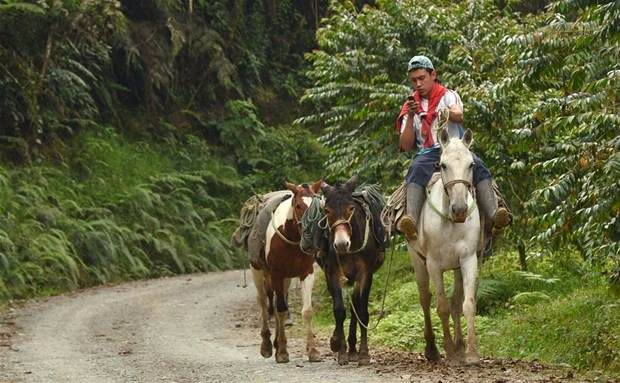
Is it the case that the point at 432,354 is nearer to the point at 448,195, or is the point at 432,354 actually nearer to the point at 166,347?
the point at 448,195

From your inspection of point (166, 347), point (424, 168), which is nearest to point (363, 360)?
point (424, 168)

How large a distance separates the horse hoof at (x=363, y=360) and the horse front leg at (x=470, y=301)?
5.24 feet

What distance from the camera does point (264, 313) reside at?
45.5 feet

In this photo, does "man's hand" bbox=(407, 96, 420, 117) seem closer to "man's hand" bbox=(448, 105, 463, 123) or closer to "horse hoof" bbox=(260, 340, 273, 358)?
"man's hand" bbox=(448, 105, 463, 123)

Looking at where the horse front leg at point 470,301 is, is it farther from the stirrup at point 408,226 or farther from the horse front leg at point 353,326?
the horse front leg at point 353,326

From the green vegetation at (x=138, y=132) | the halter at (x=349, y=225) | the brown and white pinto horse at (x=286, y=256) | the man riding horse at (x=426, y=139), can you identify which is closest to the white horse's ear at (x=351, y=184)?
the halter at (x=349, y=225)

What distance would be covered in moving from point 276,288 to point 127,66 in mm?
21817

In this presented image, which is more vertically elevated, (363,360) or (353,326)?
(353,326)

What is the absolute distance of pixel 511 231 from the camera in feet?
52.4

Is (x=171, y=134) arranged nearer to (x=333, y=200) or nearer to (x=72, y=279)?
(x=72, y=279)

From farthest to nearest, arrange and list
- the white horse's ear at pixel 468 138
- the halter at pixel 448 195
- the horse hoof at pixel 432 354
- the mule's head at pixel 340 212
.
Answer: the mule's head at pixel 340 212 < the horse hoof at pixel 432 354 < the white horse's ear at pixel 468 138 < the halter at pixel 448 195

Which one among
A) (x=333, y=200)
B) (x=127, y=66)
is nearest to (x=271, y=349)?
(x=333, y=200)

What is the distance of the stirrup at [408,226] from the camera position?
1069 cm

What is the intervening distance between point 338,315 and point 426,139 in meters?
2.33
